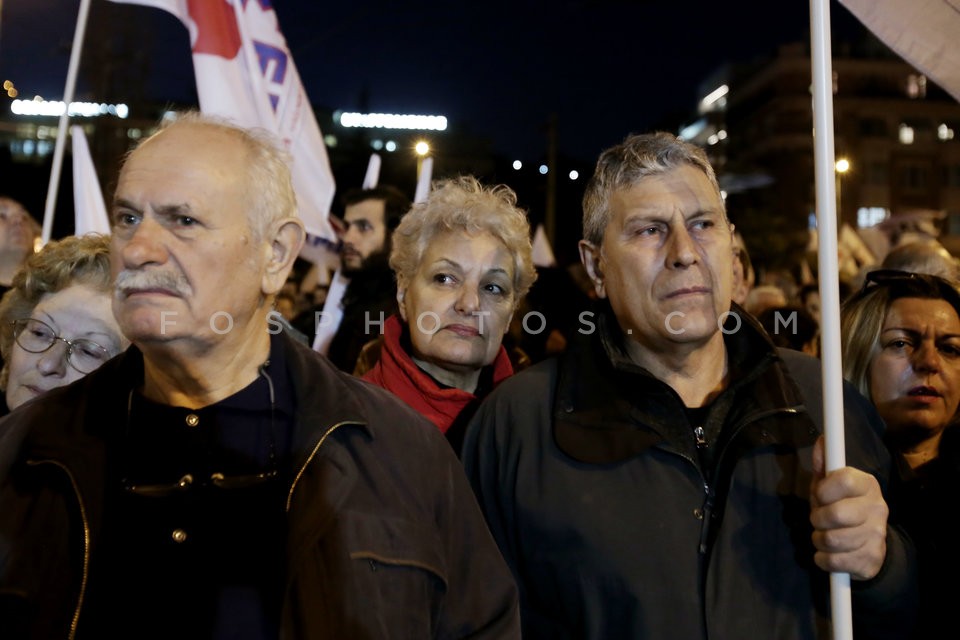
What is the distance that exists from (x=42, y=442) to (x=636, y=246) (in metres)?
1.63

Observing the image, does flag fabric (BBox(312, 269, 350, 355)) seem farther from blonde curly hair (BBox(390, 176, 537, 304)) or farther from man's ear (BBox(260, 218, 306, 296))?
man's ear (BBox(260, 218, 306, 296))

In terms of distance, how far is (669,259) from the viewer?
271cm

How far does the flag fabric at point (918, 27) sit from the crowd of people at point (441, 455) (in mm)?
588

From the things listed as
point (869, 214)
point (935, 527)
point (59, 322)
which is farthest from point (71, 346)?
point (869, 214)

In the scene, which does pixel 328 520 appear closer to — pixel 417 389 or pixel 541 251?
pixel 417 389

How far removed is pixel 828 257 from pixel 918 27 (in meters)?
0.94

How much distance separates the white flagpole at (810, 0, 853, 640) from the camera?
2.09m

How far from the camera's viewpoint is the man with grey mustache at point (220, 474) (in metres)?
2.01

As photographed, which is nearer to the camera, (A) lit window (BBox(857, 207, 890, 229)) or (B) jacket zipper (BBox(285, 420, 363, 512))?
(B) jacket zipper (BBox(285, 420, 363, 512))

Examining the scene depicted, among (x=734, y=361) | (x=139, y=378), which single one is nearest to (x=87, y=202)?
(x=139, y=378)

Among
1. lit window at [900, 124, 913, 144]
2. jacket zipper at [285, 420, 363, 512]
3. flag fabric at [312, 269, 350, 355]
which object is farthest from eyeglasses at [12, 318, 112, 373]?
lit window at [900, 124, 913, 144]

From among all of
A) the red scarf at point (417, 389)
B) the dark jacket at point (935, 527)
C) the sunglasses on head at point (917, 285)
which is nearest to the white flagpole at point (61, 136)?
the red scarf at point (417, 389)

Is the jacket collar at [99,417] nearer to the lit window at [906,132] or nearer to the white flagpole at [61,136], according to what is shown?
the white flagpole at [61,136]

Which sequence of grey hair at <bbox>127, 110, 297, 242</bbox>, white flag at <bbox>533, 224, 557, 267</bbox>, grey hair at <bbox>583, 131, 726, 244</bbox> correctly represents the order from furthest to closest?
1. white flag at <bbox>533, 224, 557, 267</bbox>
2. grey hair at <bbox>583, 131, 726, 244</bbox>
3. grey hair at <bbox>127, 110, 297, 242</bbox>
